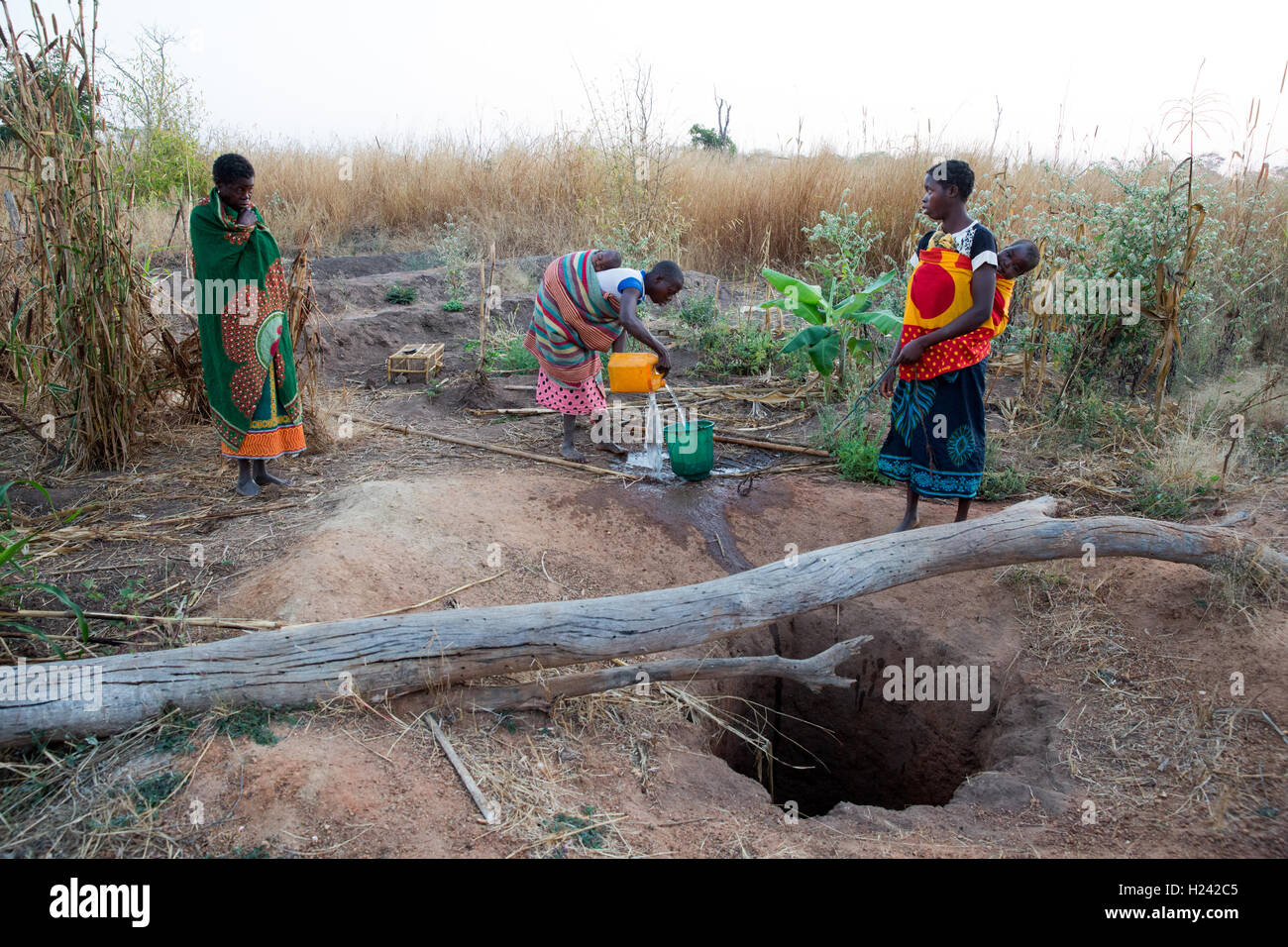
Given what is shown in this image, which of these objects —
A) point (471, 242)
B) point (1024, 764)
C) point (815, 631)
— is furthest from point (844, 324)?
point (471, 242)

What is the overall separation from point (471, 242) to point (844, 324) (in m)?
5.55

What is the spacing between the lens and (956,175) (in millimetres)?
3006

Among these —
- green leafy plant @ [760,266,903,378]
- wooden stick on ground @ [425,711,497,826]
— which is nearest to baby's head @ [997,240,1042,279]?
green leafy plant @ [760,266,903,378]

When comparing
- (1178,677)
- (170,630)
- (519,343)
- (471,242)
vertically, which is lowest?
(1178,677)

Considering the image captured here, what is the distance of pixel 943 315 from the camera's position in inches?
124

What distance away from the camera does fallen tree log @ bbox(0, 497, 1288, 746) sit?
213 cm

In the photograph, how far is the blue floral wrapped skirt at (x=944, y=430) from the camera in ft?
10.6

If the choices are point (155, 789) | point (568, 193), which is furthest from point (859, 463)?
point (568, 193)

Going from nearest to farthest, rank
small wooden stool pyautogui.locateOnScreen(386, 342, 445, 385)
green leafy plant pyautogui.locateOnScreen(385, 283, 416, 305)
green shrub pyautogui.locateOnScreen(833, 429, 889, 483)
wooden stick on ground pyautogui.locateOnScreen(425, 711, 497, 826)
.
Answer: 1. wooden stick on ground pyautogui.locateOnScreen(425, 711, 497, 826)
2. green shrub pyautogui.locateOnScreen(833, 429, 889, 483)
3. small wooden stool pyautogui.locateOnScreen(386, 342, 445, 385)
4. green leafy plant pyautogui.locateOnScreen(385, 283, 416, 305)

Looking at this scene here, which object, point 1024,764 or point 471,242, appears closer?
point 1024,764

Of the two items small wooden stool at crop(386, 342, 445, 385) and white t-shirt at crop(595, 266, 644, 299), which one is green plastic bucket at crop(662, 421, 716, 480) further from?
small wooden stool at crop(386, 342, 445, 385)

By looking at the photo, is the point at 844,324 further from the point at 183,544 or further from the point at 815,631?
the point at 183,544

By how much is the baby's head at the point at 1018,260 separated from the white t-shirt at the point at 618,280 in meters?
1.60

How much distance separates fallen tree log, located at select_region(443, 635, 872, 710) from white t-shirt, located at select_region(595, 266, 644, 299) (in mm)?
1968
